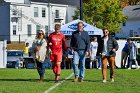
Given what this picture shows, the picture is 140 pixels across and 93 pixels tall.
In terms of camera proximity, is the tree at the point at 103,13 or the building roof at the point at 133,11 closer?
the tree at the point at 103,13

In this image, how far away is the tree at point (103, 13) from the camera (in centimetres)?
6556

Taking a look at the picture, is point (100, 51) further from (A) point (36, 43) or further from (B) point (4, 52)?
(B) point (4, 52)

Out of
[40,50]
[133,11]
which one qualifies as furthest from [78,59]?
[133,11]

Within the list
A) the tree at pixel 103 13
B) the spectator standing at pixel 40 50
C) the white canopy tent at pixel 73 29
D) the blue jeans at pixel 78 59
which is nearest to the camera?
the blue jeans at pixel 78 59

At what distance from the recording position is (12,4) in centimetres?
6731

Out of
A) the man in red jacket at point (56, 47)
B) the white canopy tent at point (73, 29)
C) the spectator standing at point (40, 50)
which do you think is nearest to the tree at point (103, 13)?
the white canopy tent at point (73, 29)

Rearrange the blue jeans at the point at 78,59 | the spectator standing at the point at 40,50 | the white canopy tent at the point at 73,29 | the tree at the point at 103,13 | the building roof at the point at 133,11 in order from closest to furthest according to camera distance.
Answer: the blue jeans at the point at 78,59 → the spectator standing at the point at 40,50 → the white canopy tent at the point at 73,29 → the tree at the point at 103,13 → the building roof at the point at 133,11

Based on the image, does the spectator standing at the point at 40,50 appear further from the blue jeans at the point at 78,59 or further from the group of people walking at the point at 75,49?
the blue jeans at the point at 78,59

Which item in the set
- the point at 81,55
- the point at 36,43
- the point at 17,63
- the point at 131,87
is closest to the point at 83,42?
the point at 81,55

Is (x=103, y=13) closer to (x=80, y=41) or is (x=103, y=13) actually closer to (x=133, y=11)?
(x=133, y=11)

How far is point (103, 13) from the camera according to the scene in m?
67.3

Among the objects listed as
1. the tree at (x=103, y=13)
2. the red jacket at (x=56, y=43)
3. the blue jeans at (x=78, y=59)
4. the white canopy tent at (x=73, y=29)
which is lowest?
the blue jeans at (x=78, y=59)

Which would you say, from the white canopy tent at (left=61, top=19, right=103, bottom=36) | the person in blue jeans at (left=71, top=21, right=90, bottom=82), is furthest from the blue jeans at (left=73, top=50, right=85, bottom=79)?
the white canopy tent at (left=61, top=19, right=103, bottom=36)

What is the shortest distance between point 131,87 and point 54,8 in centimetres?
6085
